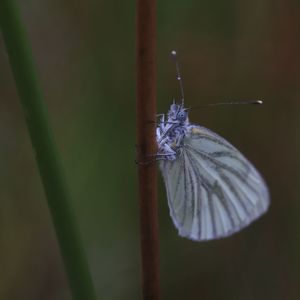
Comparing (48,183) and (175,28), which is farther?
(175,28)

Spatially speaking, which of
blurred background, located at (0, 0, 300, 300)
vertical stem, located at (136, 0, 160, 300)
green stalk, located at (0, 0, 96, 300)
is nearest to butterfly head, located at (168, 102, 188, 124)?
blurred background, located at (0, 0, 300, 300)

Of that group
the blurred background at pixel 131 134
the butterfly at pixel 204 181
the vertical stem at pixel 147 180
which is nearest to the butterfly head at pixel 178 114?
the butterfly at pixel 204 181

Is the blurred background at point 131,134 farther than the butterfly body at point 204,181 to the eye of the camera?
Yes

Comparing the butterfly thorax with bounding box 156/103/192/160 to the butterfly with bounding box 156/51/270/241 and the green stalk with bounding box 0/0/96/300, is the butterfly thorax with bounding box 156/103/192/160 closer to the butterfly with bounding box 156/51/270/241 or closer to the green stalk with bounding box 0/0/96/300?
the butterfly with bounding box 156/51/270/241

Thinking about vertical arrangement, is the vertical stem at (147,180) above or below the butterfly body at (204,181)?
above

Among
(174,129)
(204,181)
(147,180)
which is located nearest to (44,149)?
(147,180)

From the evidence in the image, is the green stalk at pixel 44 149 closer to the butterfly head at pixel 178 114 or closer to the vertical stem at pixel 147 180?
the vertical stem at pixel 147 180

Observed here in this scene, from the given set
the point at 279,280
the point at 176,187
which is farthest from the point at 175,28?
the point at 279,280

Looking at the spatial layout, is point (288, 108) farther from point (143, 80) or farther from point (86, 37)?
point (143, 80)
